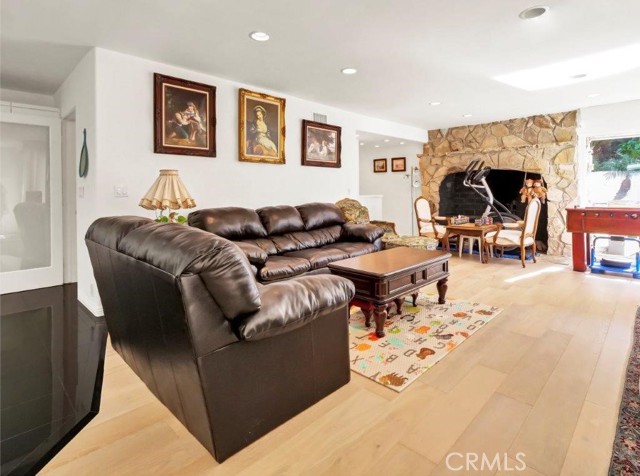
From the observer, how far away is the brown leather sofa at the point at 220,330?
138cm

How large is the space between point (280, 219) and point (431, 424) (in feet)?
9.66

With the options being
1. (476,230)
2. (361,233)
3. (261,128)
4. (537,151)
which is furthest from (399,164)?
(261,128)

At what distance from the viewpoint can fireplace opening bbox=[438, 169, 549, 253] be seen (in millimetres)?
6445

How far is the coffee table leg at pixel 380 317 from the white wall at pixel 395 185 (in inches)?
225

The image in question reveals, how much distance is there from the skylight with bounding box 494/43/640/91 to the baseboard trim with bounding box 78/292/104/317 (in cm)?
487

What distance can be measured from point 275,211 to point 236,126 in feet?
3.57

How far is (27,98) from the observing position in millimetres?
4426

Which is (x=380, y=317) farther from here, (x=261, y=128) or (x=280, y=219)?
(x=261, y=128)

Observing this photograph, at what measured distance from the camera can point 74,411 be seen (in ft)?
6.27

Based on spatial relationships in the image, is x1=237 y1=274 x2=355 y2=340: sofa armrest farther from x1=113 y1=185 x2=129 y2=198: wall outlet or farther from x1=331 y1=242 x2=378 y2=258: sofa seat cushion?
x1=113 y1=185 x2=129 y2=198: wall outlet

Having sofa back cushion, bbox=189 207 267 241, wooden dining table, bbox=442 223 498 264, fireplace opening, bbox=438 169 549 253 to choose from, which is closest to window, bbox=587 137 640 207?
fireplace opening, bbox=438 169 549 253

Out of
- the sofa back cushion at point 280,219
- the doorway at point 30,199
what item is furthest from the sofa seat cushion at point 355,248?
the doorway at point 30,199

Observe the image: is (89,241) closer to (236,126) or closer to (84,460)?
(84,460)

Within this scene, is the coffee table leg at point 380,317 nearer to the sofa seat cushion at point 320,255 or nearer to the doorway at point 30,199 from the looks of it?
the sofa seat cushion at point 320,255
